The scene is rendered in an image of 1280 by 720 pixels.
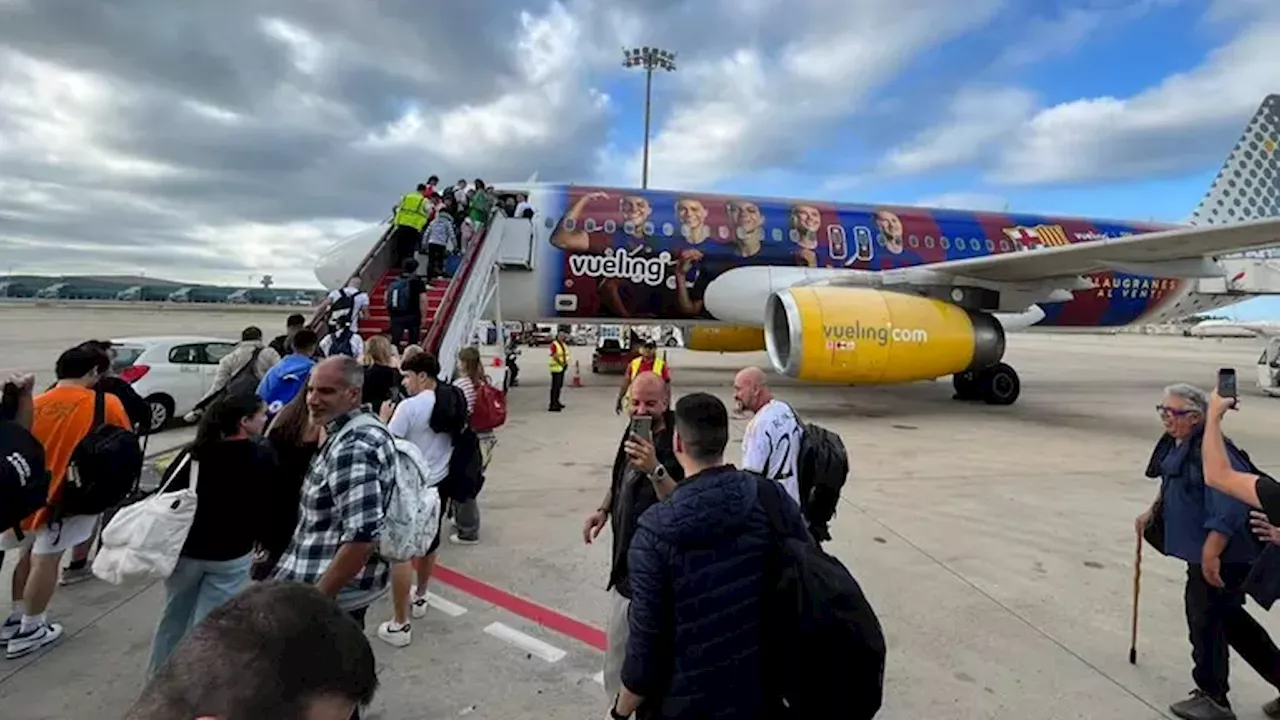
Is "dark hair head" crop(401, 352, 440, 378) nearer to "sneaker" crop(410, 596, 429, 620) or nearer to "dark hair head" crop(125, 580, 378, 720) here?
"sneaker" crop(410, 596, 429, 620)

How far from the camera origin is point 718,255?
1231cm

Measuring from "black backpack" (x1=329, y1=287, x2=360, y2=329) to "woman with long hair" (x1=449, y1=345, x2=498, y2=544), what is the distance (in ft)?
9.67

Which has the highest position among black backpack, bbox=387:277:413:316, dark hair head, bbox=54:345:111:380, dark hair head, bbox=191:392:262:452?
black backpack, bbox=387:277:413:316

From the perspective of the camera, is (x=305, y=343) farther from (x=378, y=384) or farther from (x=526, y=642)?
(x=526, y=642)

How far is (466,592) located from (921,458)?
17.8 feet

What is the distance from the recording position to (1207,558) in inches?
107

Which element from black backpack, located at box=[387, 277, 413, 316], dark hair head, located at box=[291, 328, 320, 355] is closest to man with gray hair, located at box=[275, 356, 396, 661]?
dark hair head, located at box=[291, 328, 320, 355]

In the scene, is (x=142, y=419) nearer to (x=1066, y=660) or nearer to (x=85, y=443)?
(x=85, y=443)

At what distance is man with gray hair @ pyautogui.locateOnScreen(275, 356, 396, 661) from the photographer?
2.21 metres

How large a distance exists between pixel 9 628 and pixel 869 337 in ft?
29.7

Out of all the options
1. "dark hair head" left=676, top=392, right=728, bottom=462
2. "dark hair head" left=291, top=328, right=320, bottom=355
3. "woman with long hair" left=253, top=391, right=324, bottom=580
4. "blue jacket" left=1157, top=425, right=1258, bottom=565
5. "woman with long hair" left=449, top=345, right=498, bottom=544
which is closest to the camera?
"dark hair head" left=676, top=392, right=728, bottom=462

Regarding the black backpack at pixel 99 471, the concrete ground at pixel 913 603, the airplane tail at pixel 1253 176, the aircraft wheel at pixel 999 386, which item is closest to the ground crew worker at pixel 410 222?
the concrete ground at pixel 913 603

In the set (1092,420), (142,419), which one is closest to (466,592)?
(142,419)

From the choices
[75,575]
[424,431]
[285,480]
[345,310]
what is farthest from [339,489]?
[345,310]
